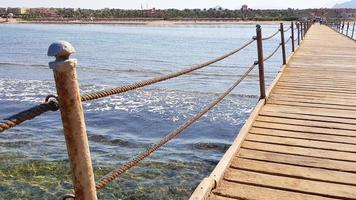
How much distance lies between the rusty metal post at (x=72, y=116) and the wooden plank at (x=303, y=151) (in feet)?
8.89

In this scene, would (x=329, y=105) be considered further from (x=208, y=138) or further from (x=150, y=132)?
(x=150, y=132)

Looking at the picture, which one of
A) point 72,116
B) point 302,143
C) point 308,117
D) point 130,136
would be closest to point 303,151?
point 302,143

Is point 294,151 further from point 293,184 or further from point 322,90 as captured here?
point 322,90

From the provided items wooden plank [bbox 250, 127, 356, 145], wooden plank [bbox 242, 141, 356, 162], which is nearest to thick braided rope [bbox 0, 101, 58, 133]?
wooden plank [bbox 242, 141, 356, 162]

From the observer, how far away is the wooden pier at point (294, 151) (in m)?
3.18

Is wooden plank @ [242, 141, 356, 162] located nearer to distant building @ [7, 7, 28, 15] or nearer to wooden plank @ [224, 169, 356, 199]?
wooden plank @ [224, 169, 356, 199]

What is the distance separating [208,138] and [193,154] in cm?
118

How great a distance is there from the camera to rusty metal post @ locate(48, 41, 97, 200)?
61.7 inches

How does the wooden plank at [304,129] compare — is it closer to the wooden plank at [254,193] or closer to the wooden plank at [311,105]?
the wooden plank at [311,105]

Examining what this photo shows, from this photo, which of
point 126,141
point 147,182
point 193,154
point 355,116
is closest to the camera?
point 355,116

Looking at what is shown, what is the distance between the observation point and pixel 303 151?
4.06 metres

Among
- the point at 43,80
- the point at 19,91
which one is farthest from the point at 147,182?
the point at 43,80

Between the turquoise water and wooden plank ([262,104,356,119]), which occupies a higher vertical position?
wooden plank ([262,104,356,119])

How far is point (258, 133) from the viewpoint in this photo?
15.3 ft
